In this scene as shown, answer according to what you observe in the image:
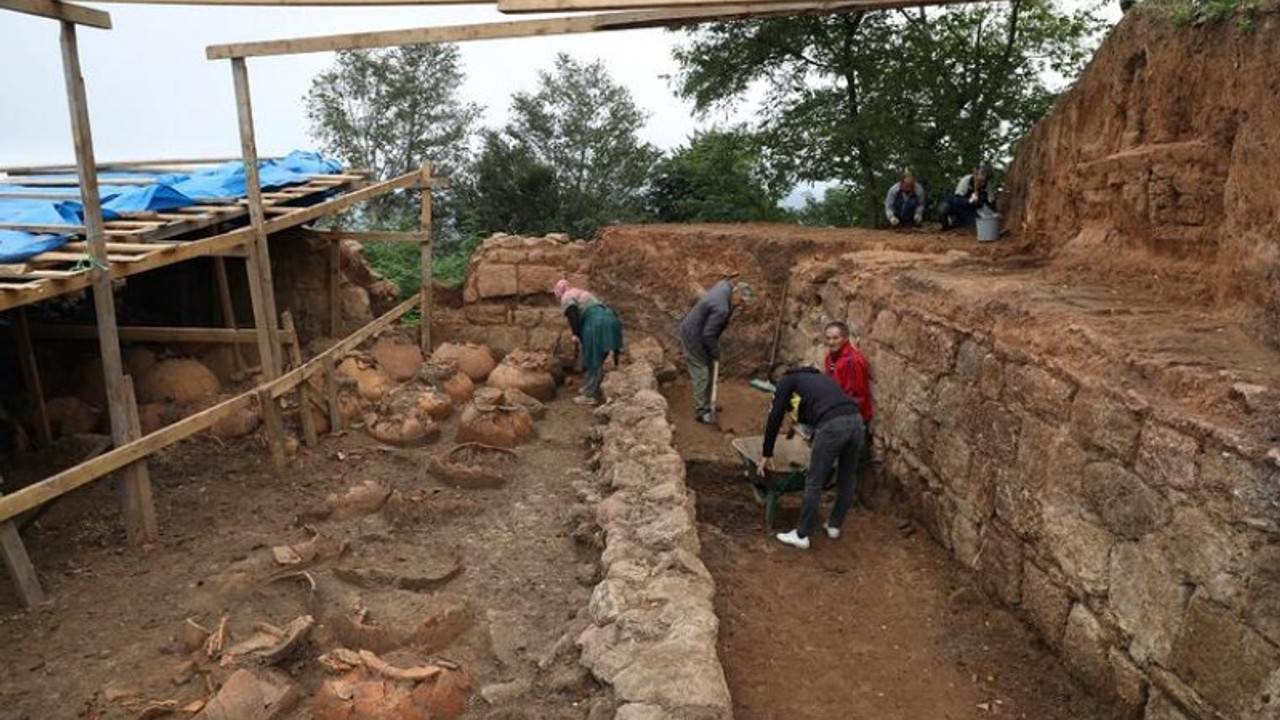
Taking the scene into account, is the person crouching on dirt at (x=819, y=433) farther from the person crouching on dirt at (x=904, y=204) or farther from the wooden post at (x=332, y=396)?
the person crouching on dirt at (x=904, y=204)

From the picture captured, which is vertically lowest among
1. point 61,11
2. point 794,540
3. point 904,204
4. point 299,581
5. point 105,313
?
point 794,540

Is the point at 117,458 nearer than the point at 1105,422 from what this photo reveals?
No

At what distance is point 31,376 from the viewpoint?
7.70 meters

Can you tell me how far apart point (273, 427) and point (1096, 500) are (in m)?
6.44

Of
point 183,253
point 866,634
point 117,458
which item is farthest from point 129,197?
point 866,634

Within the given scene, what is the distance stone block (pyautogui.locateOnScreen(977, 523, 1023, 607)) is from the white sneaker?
126 cm

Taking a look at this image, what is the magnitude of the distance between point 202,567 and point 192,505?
115 cm

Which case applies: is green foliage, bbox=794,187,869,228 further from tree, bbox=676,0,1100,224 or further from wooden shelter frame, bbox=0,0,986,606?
wooden shelter frame, bbox=0,0,986,606

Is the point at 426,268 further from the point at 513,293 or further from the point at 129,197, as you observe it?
the point at 129,197

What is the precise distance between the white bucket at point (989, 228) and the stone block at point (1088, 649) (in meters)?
5.88

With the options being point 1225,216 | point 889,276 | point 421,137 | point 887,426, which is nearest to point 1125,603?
point 1225,216

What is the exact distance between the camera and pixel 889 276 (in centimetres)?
788

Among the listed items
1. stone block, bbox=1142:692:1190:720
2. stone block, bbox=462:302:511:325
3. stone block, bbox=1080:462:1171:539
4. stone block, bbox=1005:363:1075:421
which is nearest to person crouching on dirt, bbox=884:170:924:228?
stone block, bbox=462:302:511:325

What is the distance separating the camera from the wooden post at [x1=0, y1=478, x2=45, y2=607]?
499 centimetres
